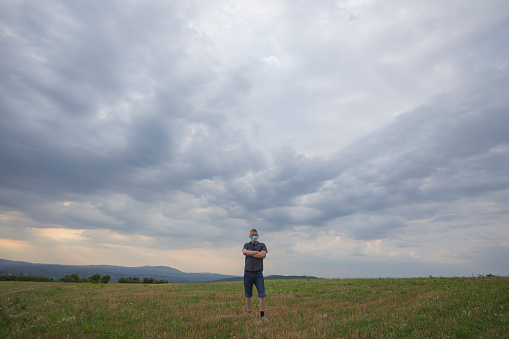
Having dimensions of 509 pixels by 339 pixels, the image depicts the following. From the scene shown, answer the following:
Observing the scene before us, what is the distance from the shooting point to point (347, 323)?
9891mm

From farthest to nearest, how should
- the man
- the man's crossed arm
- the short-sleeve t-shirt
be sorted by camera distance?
the short-sleeve t-shirt < the man < the man's crossed arm

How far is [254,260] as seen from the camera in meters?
11.5

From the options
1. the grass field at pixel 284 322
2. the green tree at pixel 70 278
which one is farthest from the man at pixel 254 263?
the green tree at pixel 70 278

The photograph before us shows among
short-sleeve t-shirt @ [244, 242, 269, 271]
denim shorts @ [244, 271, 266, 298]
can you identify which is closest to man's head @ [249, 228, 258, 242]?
short-sleeve t-shirt @ [244, 242, 269, 271]

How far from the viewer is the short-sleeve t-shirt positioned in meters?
11.4

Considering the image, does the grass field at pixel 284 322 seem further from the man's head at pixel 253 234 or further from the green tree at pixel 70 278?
the green tree at pixel 70 278

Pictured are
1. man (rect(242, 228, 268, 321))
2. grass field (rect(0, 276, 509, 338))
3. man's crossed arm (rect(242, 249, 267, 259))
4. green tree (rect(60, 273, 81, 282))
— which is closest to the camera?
grass field (rect(0, 276, 509, 338))

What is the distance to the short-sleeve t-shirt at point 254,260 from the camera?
11.4 m

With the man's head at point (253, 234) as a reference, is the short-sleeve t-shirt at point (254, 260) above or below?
below

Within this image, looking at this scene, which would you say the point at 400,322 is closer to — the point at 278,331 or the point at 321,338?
the point at 321,338

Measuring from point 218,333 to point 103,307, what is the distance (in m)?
8.43

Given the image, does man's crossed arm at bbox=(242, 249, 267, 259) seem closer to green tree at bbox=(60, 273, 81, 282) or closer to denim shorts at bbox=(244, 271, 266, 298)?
denim shorts at bbox=(244, 271, 266, 298)

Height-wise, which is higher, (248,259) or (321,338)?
(248,259)

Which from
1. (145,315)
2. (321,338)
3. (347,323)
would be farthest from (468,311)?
(145,315)
